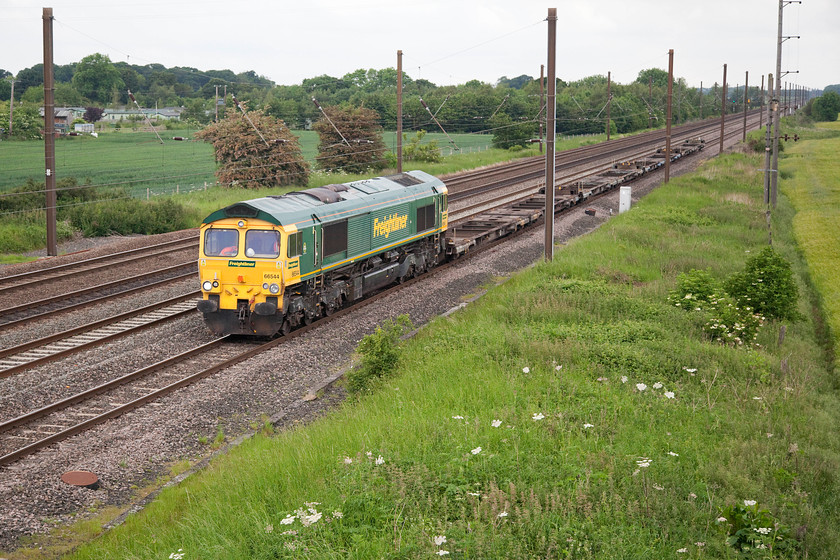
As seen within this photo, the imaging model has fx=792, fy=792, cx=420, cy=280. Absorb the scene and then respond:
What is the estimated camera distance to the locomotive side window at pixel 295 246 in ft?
58.2

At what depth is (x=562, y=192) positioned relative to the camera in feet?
132

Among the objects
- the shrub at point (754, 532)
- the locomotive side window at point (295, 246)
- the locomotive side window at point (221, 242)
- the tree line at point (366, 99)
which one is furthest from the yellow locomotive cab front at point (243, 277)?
the tree line at point (366, 99)

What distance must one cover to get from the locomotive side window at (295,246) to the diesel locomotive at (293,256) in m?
0.02

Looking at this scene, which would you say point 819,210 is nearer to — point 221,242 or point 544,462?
point 221,242

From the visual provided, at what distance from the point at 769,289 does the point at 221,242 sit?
12.5 meters

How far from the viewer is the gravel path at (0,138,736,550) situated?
10.5 meters

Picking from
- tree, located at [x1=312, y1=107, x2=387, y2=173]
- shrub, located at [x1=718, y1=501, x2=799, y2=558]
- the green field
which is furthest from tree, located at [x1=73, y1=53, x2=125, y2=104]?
shrub, located at [x1=718, y1=501, x2=799, y2=558]

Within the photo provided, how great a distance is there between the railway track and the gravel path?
0.19 meters

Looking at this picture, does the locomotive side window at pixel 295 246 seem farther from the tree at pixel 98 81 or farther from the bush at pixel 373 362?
the tree at pixel 98 81

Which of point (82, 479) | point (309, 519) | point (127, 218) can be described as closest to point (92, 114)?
point (127, 218)

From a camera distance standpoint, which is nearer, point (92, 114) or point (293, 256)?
point (293, 256)

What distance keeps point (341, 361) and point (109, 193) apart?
25.1 m

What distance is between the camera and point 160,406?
13.8 m

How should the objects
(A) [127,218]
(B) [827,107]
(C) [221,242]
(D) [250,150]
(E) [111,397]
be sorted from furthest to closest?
1. (B) [827,107]
2. (D) [250,150]
3. (A) [127,218]
4. (C) [221,242]
5. (E) [111,397]
